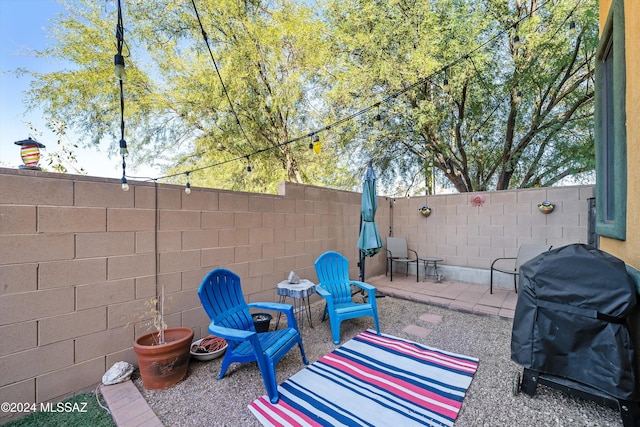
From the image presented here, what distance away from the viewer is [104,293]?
2.18 metres

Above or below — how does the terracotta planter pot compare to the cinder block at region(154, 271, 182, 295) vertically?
below

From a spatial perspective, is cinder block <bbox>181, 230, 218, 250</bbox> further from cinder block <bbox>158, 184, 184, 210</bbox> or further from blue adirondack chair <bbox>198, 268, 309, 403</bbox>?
blue adirondack chair <bbox>198, 268, 309, 403</bbox>

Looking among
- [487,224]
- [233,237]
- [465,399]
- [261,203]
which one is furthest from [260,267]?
[487,224]

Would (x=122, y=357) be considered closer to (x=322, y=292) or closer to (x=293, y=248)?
(x=322, y=292)

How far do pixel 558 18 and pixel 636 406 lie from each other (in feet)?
19.3

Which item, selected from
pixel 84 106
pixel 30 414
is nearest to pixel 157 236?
pixel 30 414

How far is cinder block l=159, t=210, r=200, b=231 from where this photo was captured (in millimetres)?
2551

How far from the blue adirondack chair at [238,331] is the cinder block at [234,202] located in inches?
34.1

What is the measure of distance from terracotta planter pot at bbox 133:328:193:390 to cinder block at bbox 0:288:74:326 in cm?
59

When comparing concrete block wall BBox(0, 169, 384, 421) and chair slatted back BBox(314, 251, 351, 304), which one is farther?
chair slatted back BBox(314, 251, 351, 304)

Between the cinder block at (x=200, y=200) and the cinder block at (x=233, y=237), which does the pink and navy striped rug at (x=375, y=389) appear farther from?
the cinder block at (x=200, y=200)

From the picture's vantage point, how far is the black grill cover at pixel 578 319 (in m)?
1.59

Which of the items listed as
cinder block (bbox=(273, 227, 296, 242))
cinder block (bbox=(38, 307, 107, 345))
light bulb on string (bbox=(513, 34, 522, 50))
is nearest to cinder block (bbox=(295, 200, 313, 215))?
cinder block (bbox=(273, 227, 296, 242))

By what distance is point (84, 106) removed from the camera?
573cm
